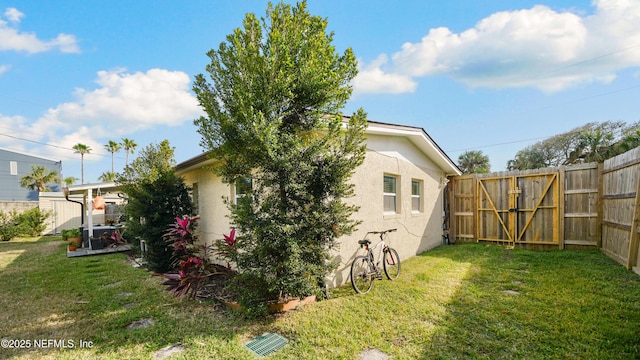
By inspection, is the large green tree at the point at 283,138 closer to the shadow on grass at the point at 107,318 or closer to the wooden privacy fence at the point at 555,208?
the shadow on grass at the point at 107,318

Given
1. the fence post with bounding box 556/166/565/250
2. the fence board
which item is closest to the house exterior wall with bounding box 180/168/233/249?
the fence board

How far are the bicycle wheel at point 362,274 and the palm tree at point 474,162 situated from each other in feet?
77.4

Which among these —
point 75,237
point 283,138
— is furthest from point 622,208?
point 75,237

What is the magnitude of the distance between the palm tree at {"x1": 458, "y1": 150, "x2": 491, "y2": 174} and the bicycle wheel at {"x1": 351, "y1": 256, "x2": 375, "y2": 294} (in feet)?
77.4

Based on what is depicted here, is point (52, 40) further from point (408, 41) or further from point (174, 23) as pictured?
point (408, 41)

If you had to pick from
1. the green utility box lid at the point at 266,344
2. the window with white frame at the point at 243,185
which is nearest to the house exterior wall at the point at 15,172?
the window with white frame at the point at 243,185

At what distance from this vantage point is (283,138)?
14.4 feet

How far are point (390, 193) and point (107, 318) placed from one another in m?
6.69

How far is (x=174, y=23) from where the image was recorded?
8.58m

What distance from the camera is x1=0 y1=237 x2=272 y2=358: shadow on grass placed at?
3.76 metres

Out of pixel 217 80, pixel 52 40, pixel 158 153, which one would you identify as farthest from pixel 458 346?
pixel 52 40

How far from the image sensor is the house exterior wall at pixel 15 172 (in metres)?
28.3

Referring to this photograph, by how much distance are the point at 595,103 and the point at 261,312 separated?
27232mm

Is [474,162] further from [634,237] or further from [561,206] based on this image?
[634,237]
